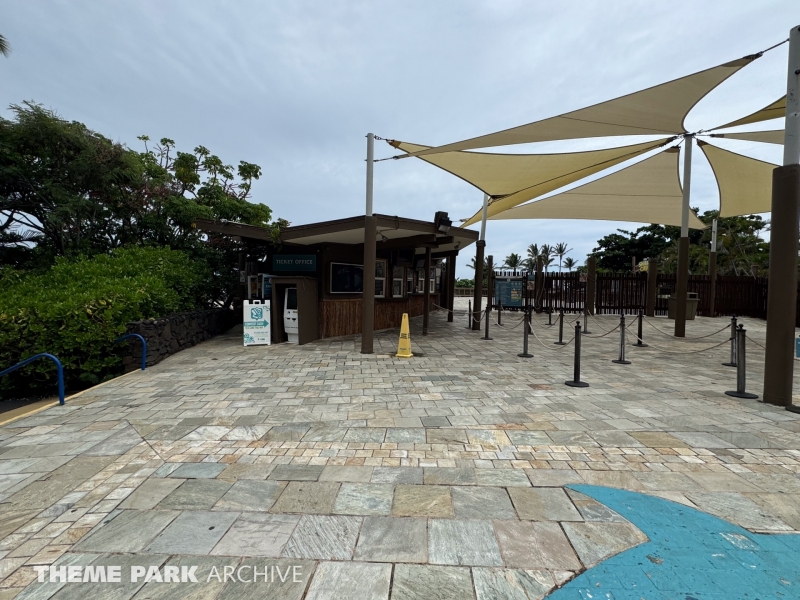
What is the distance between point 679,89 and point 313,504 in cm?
824

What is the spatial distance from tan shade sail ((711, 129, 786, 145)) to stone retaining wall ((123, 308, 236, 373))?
13918mm

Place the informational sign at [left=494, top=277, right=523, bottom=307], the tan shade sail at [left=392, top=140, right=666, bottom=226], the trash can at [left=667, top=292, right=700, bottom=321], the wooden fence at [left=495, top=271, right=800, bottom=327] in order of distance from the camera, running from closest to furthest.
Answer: the tan shade sail at [left=392, top=140, right=666, bottom=226] → the trash can at [left=667, top=292, right=700, bottom=321] → the wooden fence at [left=495, top=271, right=800, bottom=327] → the informational sign at [left=494, top=277, right=523, bottom=307]

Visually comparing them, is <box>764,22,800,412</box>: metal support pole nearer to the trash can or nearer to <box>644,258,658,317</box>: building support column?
the trash can

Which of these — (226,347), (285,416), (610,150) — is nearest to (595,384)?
(285,416)

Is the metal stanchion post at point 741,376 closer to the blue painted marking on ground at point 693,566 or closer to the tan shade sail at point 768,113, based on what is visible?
the blue painted marking on ground at point 693,566

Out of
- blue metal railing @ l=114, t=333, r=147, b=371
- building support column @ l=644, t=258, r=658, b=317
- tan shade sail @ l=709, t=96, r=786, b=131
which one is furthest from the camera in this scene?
building support column @ l=644, t=258, r=658, b=317

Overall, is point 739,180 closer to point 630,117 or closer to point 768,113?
point 768,113

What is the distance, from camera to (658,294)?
18281 millimetres

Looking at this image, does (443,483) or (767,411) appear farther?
(767,411)

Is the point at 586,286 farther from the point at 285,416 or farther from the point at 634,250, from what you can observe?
the point at 634,250

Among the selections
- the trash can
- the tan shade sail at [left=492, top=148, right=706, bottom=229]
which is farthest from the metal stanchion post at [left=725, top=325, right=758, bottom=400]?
the trash can

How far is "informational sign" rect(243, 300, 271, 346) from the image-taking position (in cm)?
968

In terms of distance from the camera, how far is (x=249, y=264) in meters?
12.0

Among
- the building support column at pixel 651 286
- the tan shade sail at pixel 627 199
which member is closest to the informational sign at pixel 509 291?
the tan shade sail at pixel 627 199
